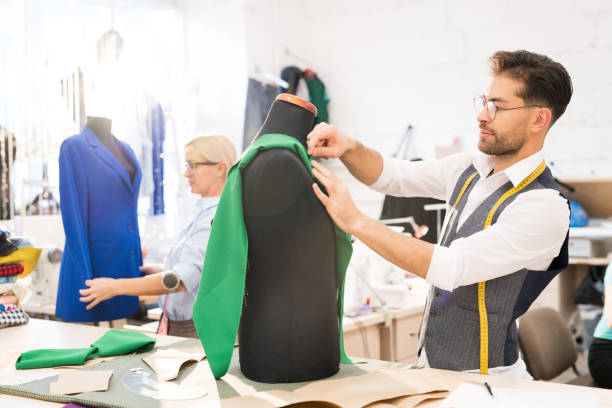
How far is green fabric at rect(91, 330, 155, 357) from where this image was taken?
59.4 inches

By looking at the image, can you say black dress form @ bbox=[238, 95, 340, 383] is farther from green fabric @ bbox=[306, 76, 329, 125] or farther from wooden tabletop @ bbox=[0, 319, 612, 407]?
green fabric @ bbox=[306, 76, 329, 125]

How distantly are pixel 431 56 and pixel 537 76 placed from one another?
411 cm

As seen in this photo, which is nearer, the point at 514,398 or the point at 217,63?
the point at 514,398

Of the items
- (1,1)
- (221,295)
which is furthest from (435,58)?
(221,295)

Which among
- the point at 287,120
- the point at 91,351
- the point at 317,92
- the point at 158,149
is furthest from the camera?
the point at 317,92

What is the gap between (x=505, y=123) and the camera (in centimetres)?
161

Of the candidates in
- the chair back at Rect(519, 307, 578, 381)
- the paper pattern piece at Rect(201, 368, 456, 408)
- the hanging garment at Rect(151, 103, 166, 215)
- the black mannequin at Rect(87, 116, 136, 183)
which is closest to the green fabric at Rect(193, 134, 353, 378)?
the paper pattern piece at Rect(201, 368, 456, 408)

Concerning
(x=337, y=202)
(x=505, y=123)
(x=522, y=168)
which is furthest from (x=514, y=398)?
(x=505, y=123)

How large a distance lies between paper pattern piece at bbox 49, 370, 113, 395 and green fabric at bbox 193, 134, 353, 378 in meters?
0.22

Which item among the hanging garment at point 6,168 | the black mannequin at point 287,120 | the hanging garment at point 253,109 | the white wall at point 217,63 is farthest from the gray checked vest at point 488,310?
the white wall at point 217,63

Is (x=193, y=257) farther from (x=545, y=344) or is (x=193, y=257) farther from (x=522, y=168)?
(x=545, y=344)

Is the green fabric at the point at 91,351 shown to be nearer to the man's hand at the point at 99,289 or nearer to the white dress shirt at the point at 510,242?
the man's hand at the point at 99,289

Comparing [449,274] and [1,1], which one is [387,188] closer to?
[449,274]

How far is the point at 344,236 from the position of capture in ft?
4.50
